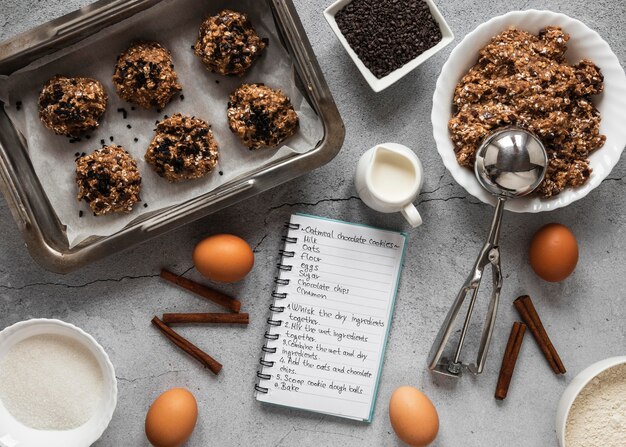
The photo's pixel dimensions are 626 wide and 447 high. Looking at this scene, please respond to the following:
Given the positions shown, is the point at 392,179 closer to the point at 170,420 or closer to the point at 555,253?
the point at 555,253

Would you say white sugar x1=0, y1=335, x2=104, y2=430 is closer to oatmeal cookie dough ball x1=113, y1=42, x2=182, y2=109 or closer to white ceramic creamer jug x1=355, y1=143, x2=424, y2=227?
oatmeal cookie dough ball x1=113, y1=42, x2=182, y2=109

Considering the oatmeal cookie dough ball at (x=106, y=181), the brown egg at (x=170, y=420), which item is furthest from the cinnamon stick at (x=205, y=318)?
the oatmeal cookie dough ball at (x=106, y=181)

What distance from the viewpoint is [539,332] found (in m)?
1.49

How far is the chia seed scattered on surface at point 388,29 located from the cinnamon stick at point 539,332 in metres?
0.65

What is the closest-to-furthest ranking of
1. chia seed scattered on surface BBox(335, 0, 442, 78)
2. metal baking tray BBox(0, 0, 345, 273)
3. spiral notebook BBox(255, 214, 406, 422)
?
metal baking tray BBox(0, 0, 345, 273), chia seed scattered on surface BBox(335, 0, 442, 78), spiral notebook BBox(255, 214, 406, 422)

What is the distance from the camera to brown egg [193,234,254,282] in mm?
1348

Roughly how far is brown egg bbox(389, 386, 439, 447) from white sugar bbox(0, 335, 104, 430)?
0.67 metres

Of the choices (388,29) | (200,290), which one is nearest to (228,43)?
(388,29)

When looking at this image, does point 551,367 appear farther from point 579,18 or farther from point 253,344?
point 579,18

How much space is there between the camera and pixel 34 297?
1.43m

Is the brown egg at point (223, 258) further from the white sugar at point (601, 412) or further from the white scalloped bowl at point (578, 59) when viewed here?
the white sugar at point (601, 412)

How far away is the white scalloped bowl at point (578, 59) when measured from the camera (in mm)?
1327

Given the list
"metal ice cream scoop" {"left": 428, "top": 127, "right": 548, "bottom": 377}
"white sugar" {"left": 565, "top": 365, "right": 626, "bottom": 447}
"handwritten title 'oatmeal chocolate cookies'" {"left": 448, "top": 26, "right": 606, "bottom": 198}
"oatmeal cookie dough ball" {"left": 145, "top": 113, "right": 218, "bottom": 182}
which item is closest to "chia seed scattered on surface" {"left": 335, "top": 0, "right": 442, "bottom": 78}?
"handwritten title 'oatmeal chocolate cookies'" {"left": 448, "top": 26, "right": 606, "bottom": 198}

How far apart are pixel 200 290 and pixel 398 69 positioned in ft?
2.25
